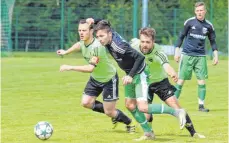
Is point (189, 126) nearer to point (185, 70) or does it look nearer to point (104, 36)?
point (104, 36)

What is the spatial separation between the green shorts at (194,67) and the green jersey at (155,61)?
14.7 ft

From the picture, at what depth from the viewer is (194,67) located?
1634 cm

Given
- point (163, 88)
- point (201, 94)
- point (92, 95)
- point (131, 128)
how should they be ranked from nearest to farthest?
1. point (163, 88)
2. point (131, 128)
3. point (92, 95)
4. point (201, 94)

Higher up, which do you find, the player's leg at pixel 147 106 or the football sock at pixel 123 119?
the player's leg at pixel 147 106

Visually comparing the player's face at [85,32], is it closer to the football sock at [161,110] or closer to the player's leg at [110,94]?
the player's leg at [110,94]

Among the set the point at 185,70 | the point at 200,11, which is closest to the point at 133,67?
the point at 200,11

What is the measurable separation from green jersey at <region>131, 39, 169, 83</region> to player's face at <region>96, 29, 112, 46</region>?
1.32ft

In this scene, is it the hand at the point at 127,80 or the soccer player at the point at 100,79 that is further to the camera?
the soccer player at the point at 100,79

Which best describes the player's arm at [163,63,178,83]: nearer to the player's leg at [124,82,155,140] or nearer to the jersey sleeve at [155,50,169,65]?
the jersey sleeve at [155,50,169,65]

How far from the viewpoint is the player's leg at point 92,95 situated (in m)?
12.5

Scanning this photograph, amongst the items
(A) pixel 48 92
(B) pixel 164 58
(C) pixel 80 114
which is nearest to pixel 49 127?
(B) pixel 164 58

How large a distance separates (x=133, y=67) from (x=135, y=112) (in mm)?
777

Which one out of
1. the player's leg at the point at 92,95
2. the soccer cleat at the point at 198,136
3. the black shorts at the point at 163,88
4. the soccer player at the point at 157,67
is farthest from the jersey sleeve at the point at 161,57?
the player's leg at the point at 92,95

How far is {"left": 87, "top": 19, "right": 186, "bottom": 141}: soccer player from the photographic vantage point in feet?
36.6
